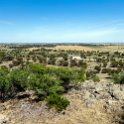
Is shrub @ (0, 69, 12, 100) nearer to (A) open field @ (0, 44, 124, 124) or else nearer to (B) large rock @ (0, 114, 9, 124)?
(A) open field @ (0, 44, 124, 124)

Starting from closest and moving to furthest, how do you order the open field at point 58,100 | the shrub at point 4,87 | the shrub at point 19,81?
the open field at point 58,100 < the shrub at point 4,87 < the shrub at point 19,81

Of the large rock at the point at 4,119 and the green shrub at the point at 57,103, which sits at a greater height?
the green shrub at the point at 57,103

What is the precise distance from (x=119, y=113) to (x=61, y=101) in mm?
3916

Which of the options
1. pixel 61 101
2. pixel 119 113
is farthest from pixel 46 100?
pixel 119 113

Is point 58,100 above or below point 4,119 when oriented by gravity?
above

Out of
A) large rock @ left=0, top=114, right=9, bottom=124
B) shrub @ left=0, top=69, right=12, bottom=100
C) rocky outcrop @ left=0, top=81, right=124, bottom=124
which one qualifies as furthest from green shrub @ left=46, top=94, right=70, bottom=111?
shrub @ left=0, top=69, right=12, bottom=100

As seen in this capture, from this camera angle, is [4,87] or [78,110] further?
[4,87]

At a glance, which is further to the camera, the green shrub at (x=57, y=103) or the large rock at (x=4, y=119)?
the green shrub at (x=57, y=103)

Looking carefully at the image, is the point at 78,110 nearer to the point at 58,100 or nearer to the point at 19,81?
the point at 58,100

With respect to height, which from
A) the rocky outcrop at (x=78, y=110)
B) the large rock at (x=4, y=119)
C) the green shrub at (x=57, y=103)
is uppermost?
the green shrub at (x=57, y=103)

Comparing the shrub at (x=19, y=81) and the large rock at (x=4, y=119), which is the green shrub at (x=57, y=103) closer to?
the large rock at (x=4, y=119)

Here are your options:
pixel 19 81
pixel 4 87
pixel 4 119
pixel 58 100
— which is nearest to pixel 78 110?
pixel 58 100

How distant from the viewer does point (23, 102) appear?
70.9 feet

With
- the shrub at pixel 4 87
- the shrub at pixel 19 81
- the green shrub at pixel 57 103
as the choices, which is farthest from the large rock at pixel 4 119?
the shrub at pixel 19 81
